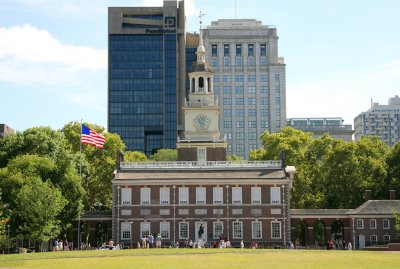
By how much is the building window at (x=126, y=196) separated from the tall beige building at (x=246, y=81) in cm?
10167

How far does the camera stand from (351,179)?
3718 inches

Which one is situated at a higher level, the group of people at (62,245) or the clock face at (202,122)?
the clock face at (202,122)

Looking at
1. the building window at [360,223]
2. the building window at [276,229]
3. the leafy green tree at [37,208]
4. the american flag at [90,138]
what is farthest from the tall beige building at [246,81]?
the leafy green tree at [37,208]

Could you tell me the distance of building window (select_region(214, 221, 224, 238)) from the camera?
256 ft

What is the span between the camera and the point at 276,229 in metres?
77.9

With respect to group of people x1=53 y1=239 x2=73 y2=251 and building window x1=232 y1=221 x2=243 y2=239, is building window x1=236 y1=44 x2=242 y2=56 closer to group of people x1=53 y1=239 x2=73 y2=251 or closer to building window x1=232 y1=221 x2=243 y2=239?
building window x1=232 y1=221 x2=243 y2=239

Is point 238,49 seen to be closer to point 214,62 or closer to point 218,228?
point 214,62

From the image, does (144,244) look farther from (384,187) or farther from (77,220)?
(384,187)

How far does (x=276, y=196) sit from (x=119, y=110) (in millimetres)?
94614

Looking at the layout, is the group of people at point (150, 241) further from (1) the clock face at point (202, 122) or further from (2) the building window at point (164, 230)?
(1) the clock face at point (202, 122)

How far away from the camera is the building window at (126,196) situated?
78.2 meters

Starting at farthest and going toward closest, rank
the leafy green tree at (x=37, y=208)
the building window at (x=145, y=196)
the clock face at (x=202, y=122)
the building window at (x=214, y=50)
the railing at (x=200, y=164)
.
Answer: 1. the building window at (x=214, y=50)
2. the clock face at (x=202, y=122)
3. the railing at (x=200, y=164)
4. the building window at (x=145, y=196)
5. the leafy green tree at (x=37, y=208)

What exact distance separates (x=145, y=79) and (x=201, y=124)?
277 feet

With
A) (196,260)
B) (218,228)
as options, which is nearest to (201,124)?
(218,228)
